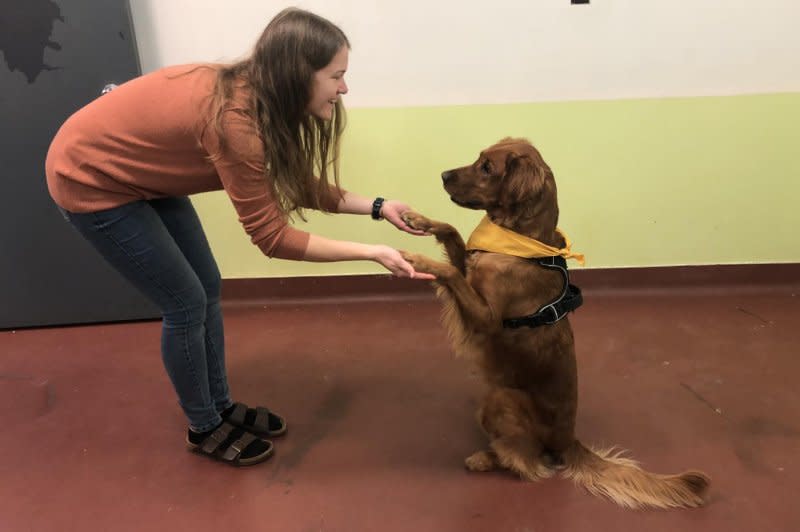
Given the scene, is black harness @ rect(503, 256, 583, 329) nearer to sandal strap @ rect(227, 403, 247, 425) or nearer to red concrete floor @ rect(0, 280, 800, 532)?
red concrete floor @ rect(0, 280, 800, 532)

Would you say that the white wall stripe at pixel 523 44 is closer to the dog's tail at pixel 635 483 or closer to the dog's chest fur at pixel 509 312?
the dog's chest fur at pixel 509 312

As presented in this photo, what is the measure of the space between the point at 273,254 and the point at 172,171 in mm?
346

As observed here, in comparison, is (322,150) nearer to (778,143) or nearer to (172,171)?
(172,171)

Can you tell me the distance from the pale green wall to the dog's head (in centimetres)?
95

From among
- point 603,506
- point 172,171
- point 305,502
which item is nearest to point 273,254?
point 172,171

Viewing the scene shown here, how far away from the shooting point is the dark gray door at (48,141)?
2255mm

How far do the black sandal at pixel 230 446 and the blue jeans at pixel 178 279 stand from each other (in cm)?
4

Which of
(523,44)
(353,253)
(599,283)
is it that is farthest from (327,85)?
(599,283)

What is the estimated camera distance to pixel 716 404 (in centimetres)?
211

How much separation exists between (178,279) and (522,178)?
1.06m

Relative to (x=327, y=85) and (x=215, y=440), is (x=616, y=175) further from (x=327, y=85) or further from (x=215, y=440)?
(x=215, y=440)

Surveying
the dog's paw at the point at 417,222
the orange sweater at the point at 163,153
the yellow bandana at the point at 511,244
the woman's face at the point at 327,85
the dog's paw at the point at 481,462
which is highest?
the woman's face at the point at 327,85

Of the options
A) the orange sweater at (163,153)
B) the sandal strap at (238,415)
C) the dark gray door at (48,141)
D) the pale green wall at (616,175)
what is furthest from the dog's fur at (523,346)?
the dark gray door at (48,141)

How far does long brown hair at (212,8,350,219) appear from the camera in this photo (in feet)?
4.46
